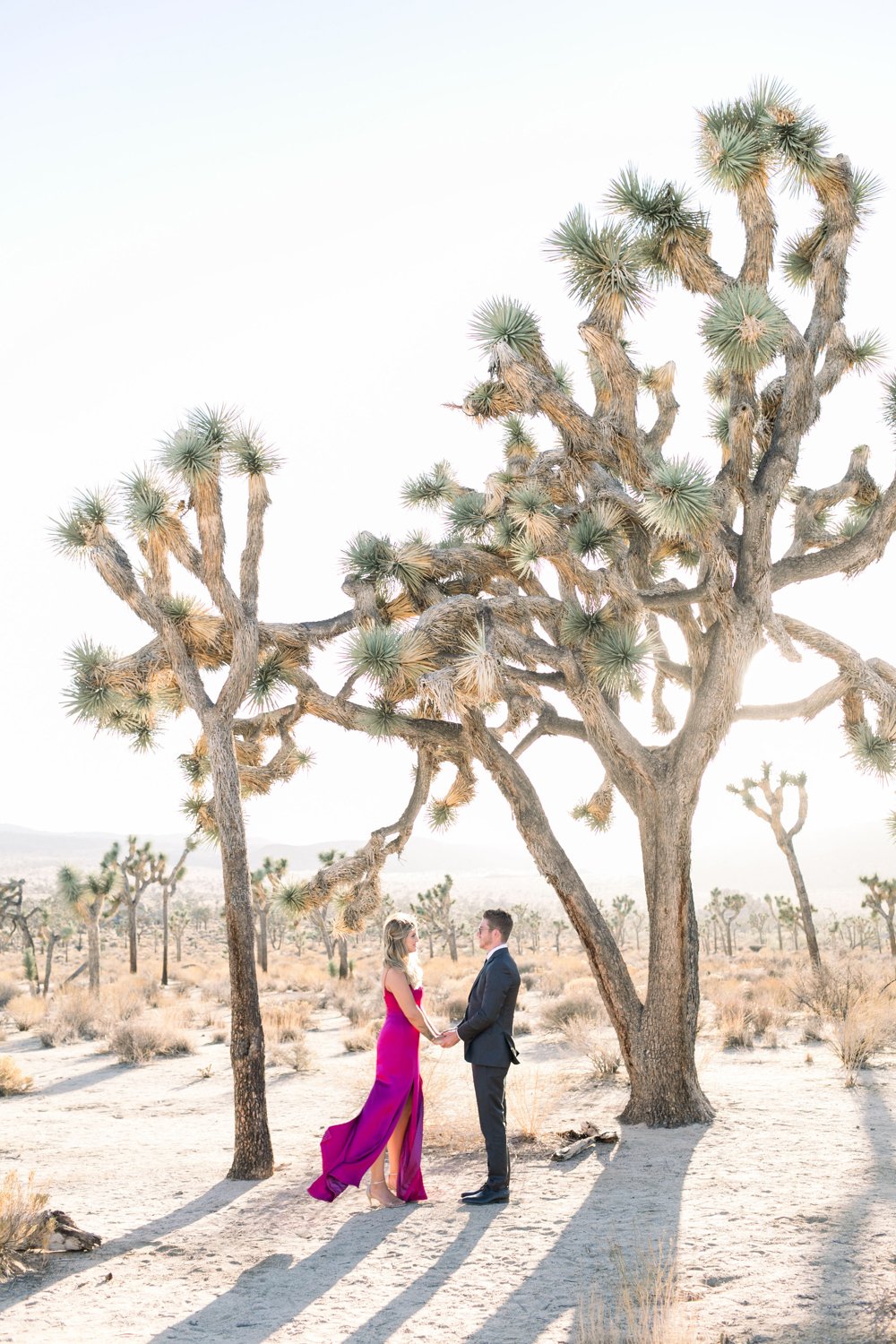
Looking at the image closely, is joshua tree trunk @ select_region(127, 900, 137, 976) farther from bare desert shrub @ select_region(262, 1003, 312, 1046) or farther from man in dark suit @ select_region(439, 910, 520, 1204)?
man in dark suit @ select_region(439, 910, 520, 1204)

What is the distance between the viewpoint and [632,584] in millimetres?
7875

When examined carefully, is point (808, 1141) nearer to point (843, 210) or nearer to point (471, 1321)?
point (471, 1321)

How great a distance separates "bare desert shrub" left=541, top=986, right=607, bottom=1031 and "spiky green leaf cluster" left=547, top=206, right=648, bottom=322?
1106cm

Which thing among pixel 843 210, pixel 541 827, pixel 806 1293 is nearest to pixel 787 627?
pixel 541 827

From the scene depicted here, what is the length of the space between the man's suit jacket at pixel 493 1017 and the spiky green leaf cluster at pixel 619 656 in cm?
252

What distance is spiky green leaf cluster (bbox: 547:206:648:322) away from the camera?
25.6ft

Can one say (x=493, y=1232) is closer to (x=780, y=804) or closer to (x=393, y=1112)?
(x=393, y=1112)

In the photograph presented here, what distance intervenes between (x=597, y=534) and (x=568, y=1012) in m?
10.4

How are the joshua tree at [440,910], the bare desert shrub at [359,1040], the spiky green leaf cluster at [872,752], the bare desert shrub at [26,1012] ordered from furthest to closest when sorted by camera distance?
the joshua tree at [440,910] < the bare desert shrub at [26,1012] < the bare desert shrub at [359,1040] < the spiky green leaf cluster at [872,752]

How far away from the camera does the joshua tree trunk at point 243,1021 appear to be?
23.7ft

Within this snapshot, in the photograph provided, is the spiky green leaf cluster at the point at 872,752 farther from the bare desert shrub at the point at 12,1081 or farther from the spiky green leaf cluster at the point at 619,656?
the bare desert shrub at the point at 12,1081

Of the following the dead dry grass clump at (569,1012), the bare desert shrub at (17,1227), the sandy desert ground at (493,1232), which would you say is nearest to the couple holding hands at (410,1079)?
the sandy desert ground at (493,1232)

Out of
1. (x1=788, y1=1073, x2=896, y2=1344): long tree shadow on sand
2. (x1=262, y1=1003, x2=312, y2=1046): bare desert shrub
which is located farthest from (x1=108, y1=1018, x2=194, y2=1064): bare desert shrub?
(x1=788, y1=1073, x2=896, y2=1344): long tree shadow on sand

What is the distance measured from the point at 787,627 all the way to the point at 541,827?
2675mm
